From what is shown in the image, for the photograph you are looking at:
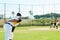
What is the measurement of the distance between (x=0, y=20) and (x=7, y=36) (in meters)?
28.2

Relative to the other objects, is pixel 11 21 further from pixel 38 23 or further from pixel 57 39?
pixel 38 23

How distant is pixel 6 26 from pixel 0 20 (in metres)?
28.1

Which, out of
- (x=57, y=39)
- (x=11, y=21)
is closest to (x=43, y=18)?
(x=57, y=39)

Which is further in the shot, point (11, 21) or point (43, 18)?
point (43, 18)

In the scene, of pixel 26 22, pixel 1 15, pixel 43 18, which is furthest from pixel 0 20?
pixel 43 18

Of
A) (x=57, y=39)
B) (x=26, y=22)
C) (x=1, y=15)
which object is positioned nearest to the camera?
(x=57, y=39)

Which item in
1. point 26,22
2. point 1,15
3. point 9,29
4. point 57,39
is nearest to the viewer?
point 9,29

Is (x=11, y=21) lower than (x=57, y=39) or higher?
higher

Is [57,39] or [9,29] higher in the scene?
[9,29]

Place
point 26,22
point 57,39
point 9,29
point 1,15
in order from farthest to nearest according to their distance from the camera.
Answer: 1. point 26,22
2. point 1,15
3. point 57,39
4. point 9,29

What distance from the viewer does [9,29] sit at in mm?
9742

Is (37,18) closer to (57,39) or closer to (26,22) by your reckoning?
(26,22)

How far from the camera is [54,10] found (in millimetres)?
40219

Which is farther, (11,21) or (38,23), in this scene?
(38,23)
